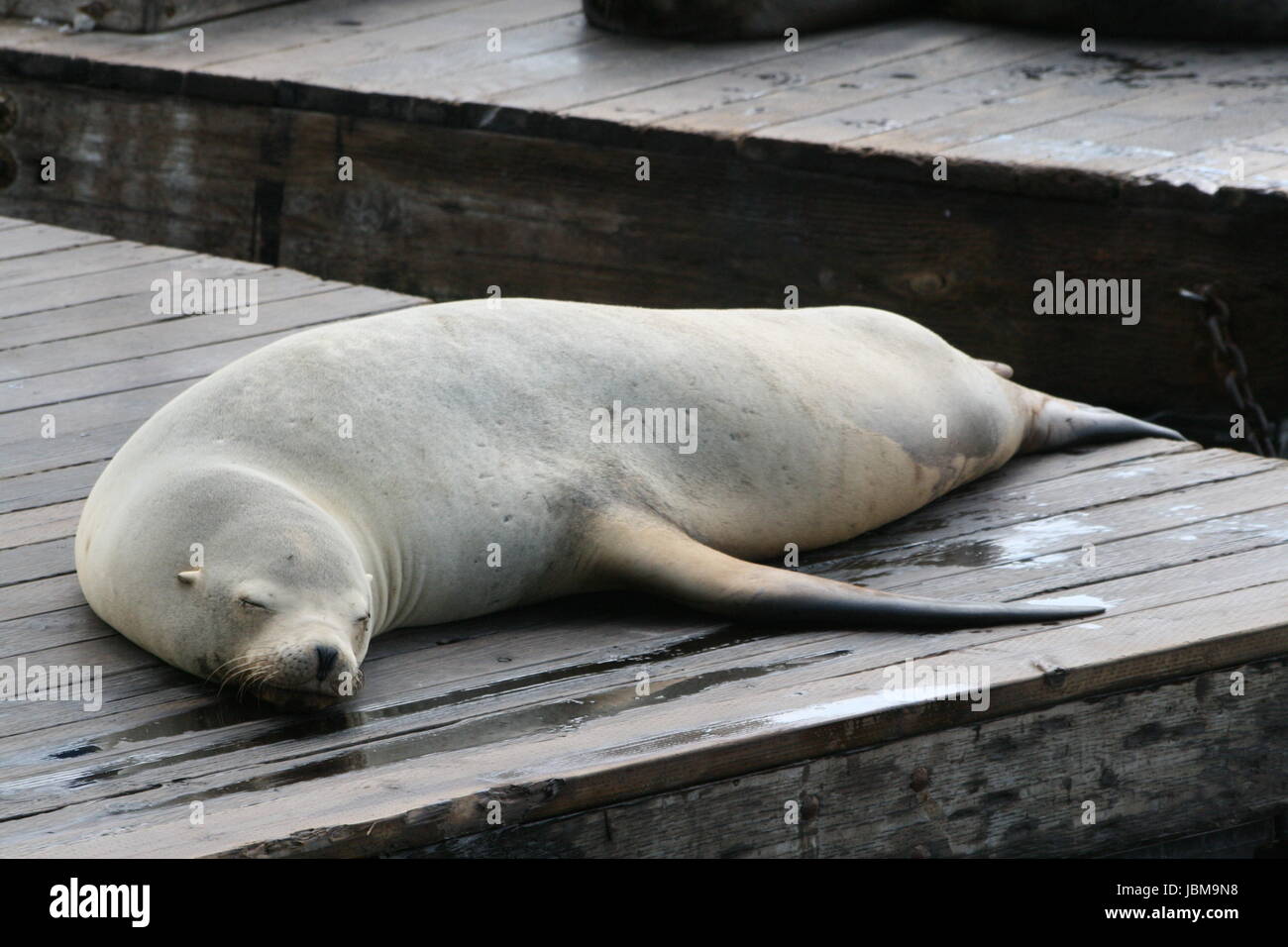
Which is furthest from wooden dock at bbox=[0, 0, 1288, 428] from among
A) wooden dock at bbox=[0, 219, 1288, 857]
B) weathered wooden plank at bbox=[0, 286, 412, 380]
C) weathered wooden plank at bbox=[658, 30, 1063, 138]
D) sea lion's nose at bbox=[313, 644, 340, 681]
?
sea lion's nose at bbox=[313, 644, 340, 681]

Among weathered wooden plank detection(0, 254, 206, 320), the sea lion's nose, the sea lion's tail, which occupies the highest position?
the sea lion's nose

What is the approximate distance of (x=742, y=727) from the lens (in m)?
2.57

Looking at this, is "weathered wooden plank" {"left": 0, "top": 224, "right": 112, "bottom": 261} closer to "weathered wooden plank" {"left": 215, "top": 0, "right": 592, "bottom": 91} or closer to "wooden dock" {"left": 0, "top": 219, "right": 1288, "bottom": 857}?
"weathered wooden plank" {"left": 215, "top": 0, "right": 592, "bottom": 91}

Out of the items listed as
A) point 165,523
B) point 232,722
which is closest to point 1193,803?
point 232,722

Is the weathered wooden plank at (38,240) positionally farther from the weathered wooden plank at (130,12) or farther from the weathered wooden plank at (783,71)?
the weathered wooden plank at (783,71)

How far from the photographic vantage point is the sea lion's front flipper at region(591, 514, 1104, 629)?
9.76 ft

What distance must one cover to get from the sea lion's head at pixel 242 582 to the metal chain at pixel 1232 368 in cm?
259

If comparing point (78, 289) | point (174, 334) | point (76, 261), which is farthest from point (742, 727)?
point (76, 261)

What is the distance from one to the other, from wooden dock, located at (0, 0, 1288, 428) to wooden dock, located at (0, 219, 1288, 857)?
1418mm

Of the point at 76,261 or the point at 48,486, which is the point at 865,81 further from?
the point at 48,486

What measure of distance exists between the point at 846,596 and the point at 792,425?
54 cm

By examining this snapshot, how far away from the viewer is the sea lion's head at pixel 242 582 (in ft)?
8.79

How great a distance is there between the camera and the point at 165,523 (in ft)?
9.30
